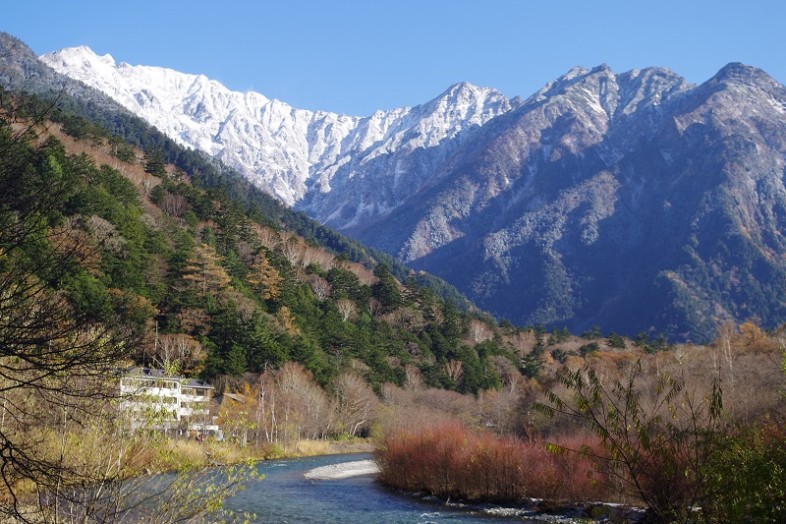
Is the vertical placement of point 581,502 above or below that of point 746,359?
Result: below

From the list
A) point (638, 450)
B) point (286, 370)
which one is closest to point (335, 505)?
point (638, 450)

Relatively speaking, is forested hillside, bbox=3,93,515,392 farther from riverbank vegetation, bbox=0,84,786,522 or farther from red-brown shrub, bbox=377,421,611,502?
red-brown shrub, bbox=377,421,611,502

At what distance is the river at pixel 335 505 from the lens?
32688 mm

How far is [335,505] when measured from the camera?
121ft

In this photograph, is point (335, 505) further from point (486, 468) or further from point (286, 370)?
point (286, 370)

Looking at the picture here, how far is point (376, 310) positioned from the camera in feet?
382

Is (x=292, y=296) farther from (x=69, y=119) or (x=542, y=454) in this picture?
(x=542, y=454)

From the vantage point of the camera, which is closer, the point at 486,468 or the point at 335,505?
the point at 335,505

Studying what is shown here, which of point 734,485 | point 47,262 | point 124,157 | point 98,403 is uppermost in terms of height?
point 124,157

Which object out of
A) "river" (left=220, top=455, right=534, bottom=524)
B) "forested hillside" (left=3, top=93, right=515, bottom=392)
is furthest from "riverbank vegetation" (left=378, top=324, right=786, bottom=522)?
"forested hillside" (left=3, top=93, right=515, bottom=392)

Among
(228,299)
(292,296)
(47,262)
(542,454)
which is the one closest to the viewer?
(47,262)

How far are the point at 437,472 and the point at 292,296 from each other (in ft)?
183

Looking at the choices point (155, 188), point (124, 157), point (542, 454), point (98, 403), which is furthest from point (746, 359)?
point (124, 157)

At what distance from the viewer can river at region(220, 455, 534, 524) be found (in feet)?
107
